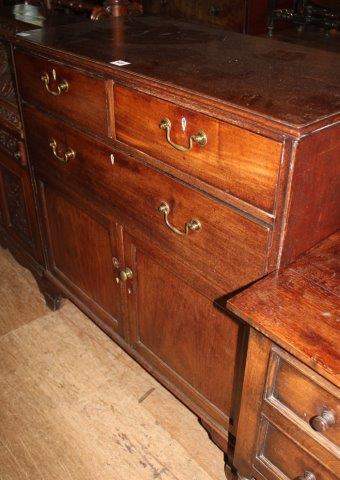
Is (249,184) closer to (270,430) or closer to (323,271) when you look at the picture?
(323,271)

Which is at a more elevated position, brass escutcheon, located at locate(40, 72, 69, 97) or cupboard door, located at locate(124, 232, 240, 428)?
brass escutcheon, located at locate(40, 72, 69, 97)

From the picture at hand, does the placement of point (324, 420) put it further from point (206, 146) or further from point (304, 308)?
point (206, 146)

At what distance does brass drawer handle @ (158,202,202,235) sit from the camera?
961mm

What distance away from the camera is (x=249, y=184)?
0.81 metres

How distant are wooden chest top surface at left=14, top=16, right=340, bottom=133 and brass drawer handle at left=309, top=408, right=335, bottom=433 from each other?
1.47 feet

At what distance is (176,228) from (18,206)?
94cm

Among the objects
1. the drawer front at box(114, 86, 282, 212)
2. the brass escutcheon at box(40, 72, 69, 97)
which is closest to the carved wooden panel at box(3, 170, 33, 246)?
the brass escutcheon at box(40, 72, 69, 97)

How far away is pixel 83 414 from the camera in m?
1.46

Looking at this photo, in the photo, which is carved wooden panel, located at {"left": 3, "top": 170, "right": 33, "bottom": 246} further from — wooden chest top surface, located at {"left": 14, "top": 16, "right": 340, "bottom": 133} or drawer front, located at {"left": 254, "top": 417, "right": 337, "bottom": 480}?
drawer front, located at {"left": 254, "top": 417, "right": 337, "bottom": 480}

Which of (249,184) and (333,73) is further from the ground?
(333,73)

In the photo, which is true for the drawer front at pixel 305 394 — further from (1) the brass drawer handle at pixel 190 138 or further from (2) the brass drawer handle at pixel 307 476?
(1) the brass drawer handle at pixel 190 138

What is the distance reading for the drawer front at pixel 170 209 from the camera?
89cm

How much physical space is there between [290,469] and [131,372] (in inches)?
31.0

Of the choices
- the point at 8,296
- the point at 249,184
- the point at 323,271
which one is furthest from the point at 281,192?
the point at 8,296
